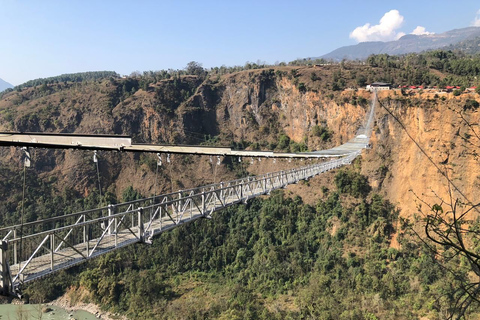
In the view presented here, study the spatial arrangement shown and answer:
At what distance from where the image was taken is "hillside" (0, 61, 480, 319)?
623 inches

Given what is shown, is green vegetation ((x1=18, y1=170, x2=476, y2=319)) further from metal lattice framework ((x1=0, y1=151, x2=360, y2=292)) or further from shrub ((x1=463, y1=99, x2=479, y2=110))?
metal lattice framework ((x1=0, y1=151, x2=360, y2=292))

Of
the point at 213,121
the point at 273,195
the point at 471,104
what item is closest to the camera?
the point at 471,104

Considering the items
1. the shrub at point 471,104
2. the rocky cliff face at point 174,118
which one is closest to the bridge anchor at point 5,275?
the shrub at point 471,104

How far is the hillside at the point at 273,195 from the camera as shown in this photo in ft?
51.9

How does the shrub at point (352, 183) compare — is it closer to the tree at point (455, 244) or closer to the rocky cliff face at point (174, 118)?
the rocky cliff face at point (174, 118)

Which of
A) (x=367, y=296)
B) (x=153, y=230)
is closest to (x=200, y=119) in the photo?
(x=367, y=296)

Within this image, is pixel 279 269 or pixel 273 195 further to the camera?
pixel 273 195

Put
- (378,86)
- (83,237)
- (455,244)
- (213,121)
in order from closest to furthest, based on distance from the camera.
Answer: (455,244) → (83,237) → (378,86) → (213,121)

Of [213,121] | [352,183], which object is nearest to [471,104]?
[352,183]

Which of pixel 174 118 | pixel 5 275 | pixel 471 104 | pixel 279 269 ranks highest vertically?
pixel 174 118

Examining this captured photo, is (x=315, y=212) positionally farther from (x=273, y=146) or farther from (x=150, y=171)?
(x=150, y=171)

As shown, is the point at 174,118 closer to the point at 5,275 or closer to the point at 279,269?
the point at 279,269

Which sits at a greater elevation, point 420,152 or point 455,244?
point 455,244

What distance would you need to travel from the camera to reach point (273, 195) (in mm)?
24828
